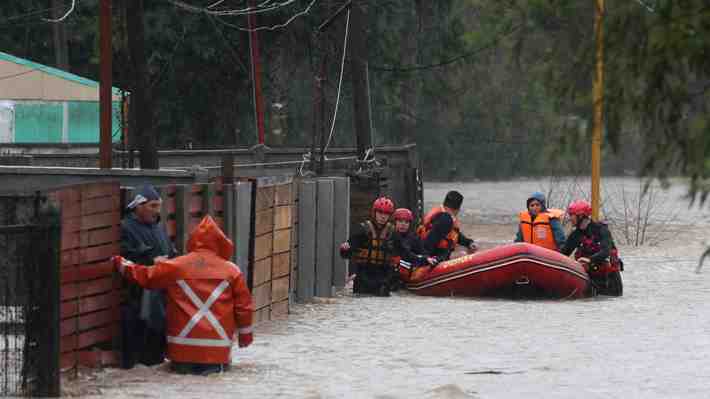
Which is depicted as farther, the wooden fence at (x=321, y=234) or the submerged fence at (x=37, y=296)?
the wooden fence at (x=321, y=234)

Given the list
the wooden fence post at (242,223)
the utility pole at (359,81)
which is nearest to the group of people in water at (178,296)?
the wooden fence post at (242,223)

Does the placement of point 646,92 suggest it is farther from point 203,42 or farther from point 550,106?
point 203,42

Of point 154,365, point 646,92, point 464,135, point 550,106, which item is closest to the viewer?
point 646,92

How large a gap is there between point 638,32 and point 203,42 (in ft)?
114

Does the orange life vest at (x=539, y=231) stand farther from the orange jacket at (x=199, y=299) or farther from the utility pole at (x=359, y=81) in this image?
the orange jacket at (x=199, y=299)

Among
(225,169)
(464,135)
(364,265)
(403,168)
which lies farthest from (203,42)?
(464,135)

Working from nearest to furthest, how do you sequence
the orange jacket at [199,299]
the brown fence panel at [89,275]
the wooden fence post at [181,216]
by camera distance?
the brown fence panel at [89,275], the orange jacket at [199,299], the wooden fence post at [181,216]

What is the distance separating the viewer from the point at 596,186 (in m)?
27.1

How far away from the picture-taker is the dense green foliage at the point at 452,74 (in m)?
6.51

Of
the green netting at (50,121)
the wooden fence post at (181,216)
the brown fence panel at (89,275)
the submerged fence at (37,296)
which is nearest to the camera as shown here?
the submerged fence at (37,296)

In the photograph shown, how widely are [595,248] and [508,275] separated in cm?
155

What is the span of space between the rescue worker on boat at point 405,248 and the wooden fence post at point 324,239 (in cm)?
84

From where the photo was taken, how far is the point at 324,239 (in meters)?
18.4

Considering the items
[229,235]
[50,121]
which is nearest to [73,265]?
[229,235]
